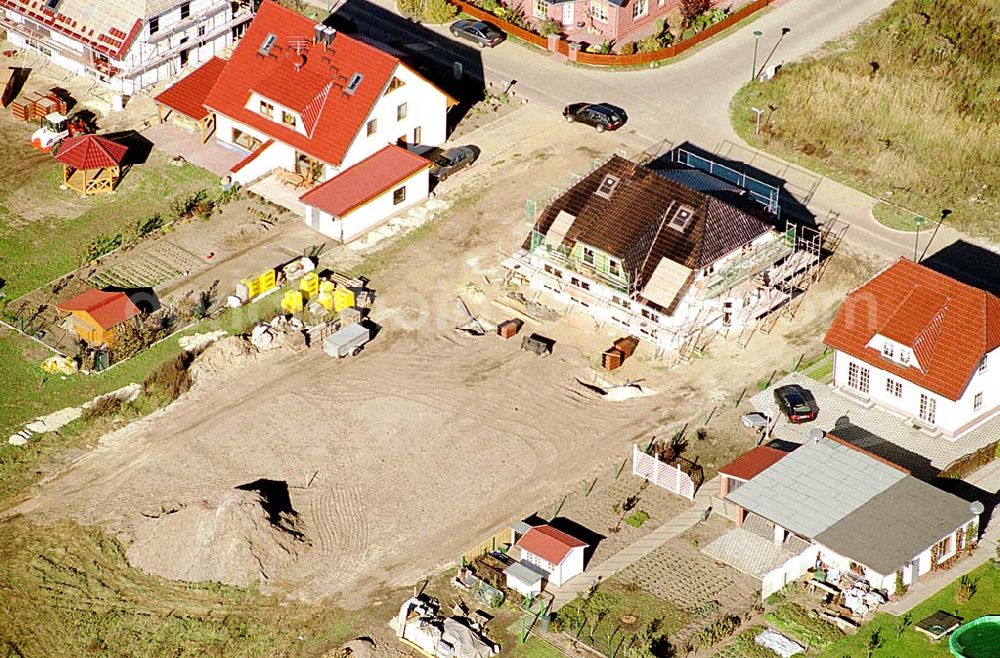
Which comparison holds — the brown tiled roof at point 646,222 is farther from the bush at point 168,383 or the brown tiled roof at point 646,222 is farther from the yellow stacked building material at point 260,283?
the bush at point 168,383

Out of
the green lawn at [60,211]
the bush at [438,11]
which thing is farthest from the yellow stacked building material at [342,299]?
the bush at [438,11]

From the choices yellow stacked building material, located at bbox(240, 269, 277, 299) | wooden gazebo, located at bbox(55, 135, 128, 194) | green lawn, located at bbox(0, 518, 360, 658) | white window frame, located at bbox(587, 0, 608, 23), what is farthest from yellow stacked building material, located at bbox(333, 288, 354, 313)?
white window frame, located at bbox(587, 0, 608, 23)

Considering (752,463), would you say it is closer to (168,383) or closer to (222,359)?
(222,359)

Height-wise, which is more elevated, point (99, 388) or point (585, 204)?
point (585, 204)

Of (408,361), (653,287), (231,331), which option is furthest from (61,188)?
(653,287)

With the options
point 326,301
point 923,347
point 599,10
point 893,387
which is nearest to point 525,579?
point 893,387

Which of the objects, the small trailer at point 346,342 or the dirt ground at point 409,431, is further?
the small trailer at point 346,342

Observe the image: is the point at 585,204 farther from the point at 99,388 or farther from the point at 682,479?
the point at 99,388
